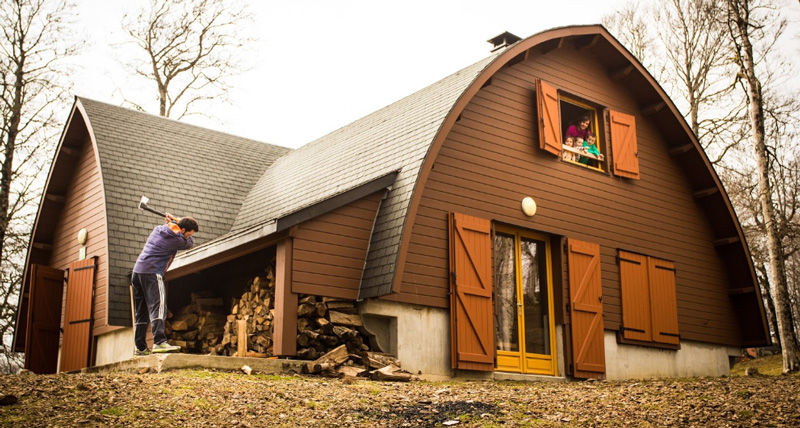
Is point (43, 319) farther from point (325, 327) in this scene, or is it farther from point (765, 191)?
point (765, 191)

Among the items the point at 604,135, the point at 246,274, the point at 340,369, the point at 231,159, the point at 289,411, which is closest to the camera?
the point at 289,411

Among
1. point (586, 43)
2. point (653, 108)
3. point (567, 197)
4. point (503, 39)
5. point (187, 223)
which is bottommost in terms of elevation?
point (187, 223)

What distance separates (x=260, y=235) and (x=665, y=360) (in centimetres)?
769

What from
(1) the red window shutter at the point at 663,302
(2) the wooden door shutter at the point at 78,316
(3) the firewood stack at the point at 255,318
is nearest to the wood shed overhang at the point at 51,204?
(2) the wooden door shutter at the point at 78,316

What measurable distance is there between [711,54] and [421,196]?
13753 millimetres

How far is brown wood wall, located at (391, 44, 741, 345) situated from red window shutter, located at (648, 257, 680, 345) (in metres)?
0.25

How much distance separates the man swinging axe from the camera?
402 inches

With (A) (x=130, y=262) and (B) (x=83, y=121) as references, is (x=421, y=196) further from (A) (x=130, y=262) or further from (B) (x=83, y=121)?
(B) (x=83, y=121)

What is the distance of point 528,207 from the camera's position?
1243 centimetres

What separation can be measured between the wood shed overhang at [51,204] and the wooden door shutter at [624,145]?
966cm

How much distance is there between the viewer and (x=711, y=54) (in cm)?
2156

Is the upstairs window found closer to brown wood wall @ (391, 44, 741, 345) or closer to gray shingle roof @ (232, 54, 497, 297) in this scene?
brown wood wall @ (391, 44, 741, 345)

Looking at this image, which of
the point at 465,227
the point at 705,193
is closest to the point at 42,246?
the point at 465,227

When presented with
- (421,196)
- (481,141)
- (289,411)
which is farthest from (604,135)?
(289,411)
